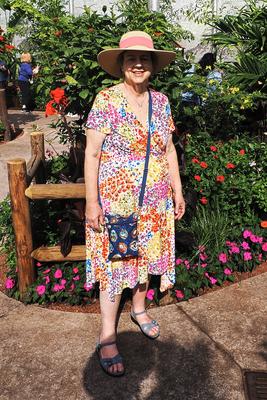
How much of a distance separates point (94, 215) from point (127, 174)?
0.28m

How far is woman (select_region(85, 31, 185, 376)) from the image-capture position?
2.29 metres

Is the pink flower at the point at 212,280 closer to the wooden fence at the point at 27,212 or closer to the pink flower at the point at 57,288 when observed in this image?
the wooden fence at the point at 27,212

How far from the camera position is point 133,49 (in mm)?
2250

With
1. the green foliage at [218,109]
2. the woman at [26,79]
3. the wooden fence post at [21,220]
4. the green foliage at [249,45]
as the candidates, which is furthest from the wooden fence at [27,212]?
the woman at [26,79]

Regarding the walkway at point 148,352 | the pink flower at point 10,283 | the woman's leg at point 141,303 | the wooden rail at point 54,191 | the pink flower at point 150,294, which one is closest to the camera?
the walkway at point 148,352

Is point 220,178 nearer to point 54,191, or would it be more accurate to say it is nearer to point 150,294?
point 150,294

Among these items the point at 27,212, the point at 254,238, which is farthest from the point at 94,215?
the point at 254,238

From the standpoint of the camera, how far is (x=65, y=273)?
131 inches

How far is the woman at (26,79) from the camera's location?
12.1 meters

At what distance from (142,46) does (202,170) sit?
1.69 meters

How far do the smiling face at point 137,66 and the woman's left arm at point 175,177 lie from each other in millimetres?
419

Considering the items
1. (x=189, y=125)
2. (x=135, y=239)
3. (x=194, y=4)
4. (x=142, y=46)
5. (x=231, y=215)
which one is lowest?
(x=231, y=215)

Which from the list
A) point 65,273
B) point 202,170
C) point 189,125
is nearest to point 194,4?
point 189,125

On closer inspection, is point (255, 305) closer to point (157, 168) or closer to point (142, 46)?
point (157, 168)
